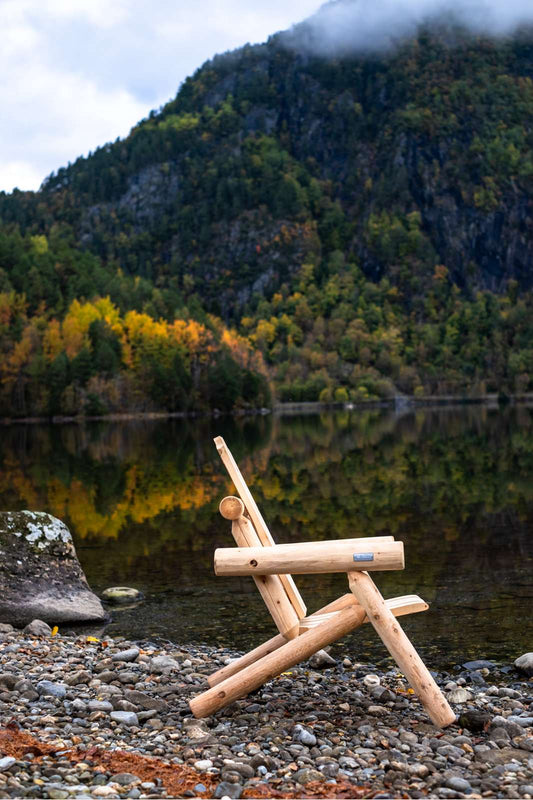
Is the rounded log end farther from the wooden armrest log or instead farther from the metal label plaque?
the metal label plaque

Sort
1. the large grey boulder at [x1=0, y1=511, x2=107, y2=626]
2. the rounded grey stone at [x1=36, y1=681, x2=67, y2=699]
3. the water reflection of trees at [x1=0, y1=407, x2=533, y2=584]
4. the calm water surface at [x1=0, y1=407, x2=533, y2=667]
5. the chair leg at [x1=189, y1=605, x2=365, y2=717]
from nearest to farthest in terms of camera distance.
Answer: the chair leg at [x1=189, y1=605, x2=365, y2=717] < the rounded grey stone at [x1=36, y1=681, x2=67, y2=699] < the calm water surface at [x1=0, y1=407, x2=533, y2=667] < the large grey boulder at [x1=0, y1=511, x2=107, y2=626] < the water reflection of trees at [x1=0, y1=407, x2=533, y2=584]

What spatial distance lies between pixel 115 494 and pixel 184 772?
24.8 metres

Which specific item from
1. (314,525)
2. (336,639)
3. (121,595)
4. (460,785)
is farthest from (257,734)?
(314,525)

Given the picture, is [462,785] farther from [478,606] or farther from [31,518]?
[31,518]

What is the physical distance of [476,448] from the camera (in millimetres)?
47344

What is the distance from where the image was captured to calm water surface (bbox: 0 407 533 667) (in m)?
13.0

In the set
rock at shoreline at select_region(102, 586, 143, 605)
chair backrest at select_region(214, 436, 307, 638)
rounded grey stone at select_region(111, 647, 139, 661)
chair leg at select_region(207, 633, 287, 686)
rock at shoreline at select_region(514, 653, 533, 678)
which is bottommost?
rock at shoreline at select_region(514, 653, 533, 678)

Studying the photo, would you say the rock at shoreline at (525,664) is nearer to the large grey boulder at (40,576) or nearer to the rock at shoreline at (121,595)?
the large grey boulder at (40,576)

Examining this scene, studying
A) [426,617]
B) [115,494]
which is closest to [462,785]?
[426,617]

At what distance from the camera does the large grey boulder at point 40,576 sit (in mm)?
13531

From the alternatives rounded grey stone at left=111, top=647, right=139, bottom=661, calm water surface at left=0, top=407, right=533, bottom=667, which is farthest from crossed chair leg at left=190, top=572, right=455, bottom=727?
calm water surface at left=0, top=407, right=533, bottom=667

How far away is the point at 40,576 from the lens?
1391cm

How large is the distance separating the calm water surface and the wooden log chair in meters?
3.18

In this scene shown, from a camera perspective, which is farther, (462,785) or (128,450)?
(128,450)
